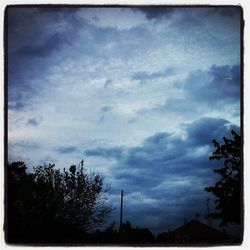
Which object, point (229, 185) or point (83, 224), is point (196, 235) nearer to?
point (229, 185)

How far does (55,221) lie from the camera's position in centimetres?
325

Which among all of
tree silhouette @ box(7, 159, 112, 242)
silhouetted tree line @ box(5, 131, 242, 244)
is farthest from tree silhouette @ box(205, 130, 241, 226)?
A: tree silhouette @ box(7, 159, 112, 242)

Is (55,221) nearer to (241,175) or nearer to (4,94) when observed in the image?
(4,94)

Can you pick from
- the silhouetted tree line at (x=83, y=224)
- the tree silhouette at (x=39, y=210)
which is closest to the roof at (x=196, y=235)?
the silhouetted tree line at (x=83, y=224)

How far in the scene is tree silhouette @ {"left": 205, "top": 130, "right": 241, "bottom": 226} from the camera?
3076 millimetres

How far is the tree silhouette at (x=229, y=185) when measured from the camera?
3.08 metres

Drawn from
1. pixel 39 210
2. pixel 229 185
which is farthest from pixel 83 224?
pixel 229 185

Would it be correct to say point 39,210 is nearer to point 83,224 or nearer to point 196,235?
point 83,224

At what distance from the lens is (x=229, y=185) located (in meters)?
3.15

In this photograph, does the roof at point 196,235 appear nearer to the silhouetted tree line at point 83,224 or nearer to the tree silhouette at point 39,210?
the silhouetted tree line at point 83,224

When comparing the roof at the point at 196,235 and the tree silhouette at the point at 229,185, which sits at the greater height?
the tree silhouette at the point at 229,185

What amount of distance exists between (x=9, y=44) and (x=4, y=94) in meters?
0.40

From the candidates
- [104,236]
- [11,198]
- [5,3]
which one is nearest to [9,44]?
[5,3]

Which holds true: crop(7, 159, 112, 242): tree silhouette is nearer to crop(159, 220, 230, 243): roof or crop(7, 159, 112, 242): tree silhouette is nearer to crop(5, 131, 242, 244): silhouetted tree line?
crop(5, 131, 242, 244): silhouetted tree line
